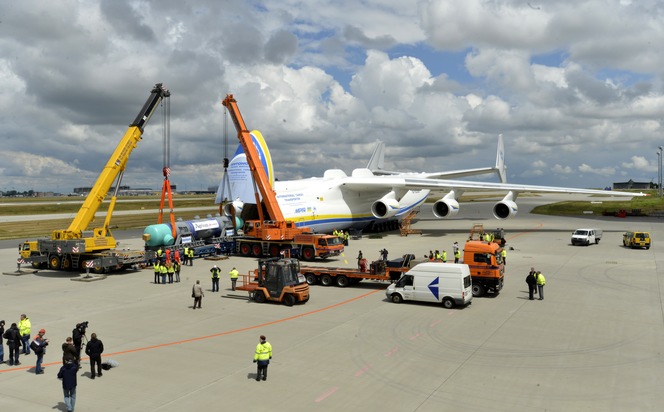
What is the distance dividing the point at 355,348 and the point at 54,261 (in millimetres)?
22965

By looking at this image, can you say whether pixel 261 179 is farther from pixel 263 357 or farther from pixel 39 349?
pixel 263 357

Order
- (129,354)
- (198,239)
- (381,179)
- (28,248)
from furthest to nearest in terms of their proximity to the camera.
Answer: (381,179)
(198,239)
(28,248)
(129,354)

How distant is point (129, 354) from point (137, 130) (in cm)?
2030

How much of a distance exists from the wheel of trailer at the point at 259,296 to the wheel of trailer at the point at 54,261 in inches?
613

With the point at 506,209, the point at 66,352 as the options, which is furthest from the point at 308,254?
the point at 66,352

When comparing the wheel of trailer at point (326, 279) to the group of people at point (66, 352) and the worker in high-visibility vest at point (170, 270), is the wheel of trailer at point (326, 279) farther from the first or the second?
the group of people at point (66, 352)

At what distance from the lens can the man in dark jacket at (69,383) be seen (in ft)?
33.4

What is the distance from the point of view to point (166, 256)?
101 feet

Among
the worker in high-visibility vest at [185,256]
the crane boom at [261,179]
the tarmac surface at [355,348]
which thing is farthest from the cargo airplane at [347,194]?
the tarmac surface at [355,348]

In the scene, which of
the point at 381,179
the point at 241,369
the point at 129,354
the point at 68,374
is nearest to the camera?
the point at 68,374

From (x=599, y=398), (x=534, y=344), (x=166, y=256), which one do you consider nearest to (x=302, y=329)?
(x=534, y=344)

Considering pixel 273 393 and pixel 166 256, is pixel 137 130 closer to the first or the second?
pixel 166 256

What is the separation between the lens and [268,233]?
3447 centimetres

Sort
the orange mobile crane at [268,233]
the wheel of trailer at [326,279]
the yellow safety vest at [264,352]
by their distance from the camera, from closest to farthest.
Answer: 1. the yellow safety vest at [264,352]
2. the wheel of trailer at [326,279]
3. the orange mobile crane at [268,233]
